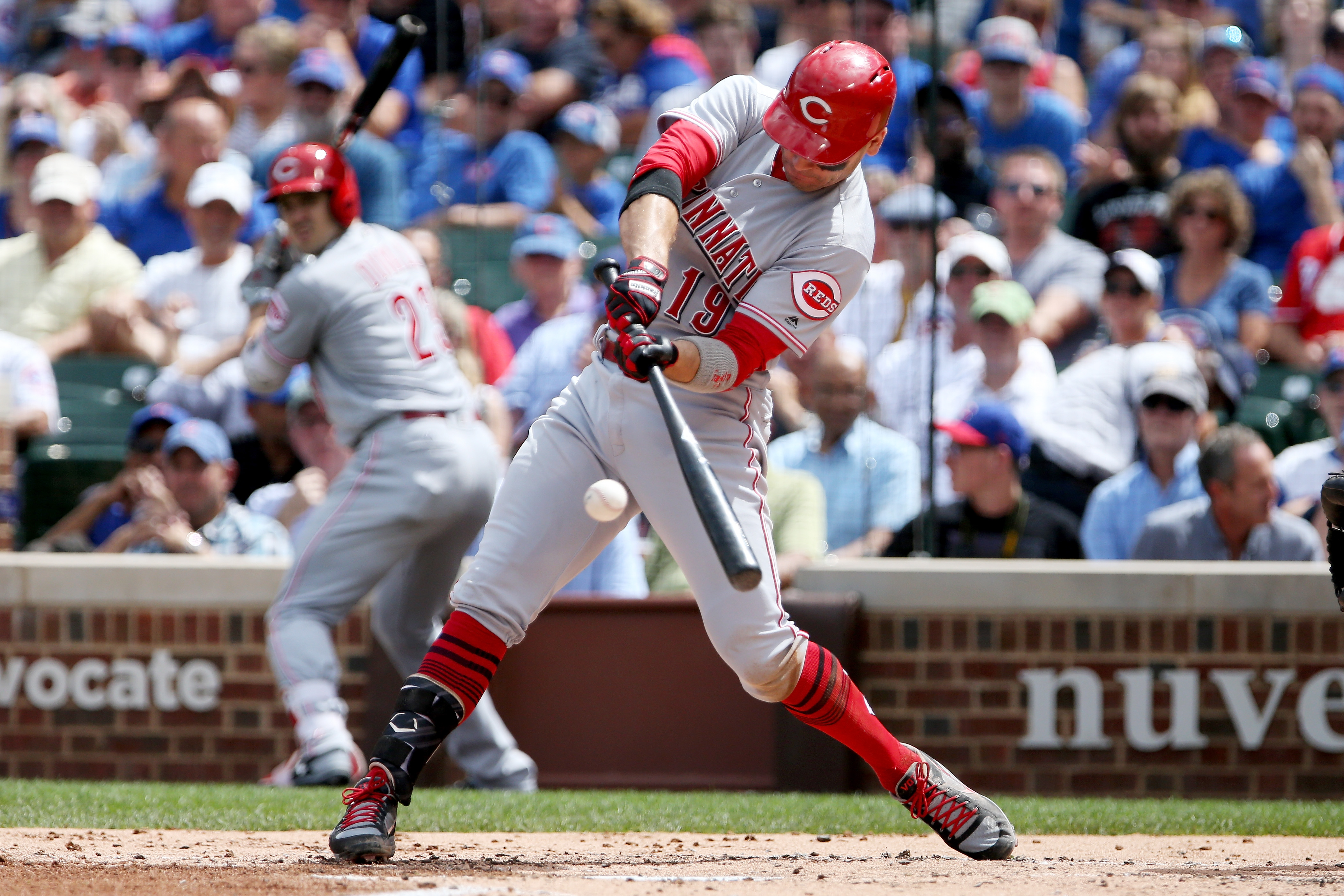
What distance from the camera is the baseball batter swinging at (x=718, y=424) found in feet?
11.8

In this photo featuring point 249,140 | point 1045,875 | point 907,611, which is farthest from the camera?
point 249,140

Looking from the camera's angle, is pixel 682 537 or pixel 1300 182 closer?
pixel 682 537

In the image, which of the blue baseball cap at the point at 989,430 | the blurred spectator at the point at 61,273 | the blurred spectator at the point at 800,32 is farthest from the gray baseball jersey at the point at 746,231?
the blurred spectator at the point at 61,273

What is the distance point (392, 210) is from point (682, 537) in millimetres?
5470

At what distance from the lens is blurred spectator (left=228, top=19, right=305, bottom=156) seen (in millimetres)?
9508

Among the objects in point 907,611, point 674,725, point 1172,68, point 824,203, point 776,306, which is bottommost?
point 674,725

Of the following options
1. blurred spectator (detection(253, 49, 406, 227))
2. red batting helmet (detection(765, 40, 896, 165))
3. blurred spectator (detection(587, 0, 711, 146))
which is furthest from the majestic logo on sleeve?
blurred spectator (detection(587, 0, 711, 146))

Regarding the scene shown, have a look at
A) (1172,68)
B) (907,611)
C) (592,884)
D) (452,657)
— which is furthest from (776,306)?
(1172,68)

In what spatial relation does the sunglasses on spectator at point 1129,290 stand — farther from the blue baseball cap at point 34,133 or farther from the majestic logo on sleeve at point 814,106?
the blue baseball cap at point 34,133

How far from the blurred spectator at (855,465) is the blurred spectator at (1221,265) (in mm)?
1713

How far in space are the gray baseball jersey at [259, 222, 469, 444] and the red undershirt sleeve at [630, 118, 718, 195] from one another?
1.90m

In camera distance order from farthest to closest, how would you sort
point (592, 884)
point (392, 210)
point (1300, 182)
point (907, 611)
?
point (392, 210) → point (1300, 182) → point (907, 611) → point (592, 884)

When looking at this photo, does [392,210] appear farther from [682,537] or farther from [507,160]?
[682,537]

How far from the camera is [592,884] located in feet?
10.6
